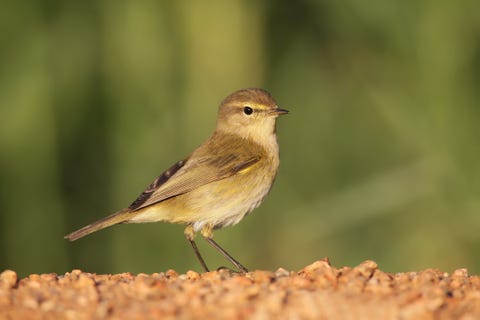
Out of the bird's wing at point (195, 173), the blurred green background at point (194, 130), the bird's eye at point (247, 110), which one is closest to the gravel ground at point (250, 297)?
the bird's wing at point (195, 173)

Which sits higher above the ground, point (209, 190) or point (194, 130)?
point (194, 130)

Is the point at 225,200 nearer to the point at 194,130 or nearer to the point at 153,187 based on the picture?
the point at 153,187

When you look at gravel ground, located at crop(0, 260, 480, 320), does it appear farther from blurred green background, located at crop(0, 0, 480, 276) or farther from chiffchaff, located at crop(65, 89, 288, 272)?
blurred green background, located at crop(0, 0, 480, 276)

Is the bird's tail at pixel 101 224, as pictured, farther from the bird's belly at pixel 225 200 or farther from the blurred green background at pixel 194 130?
the blurred green background at pixel 194 130

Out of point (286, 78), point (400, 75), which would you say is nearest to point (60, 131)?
point (286, 78)

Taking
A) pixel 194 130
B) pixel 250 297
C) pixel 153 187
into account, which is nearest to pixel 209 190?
pixel 153 187

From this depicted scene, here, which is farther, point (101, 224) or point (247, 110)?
point (247, 110)
